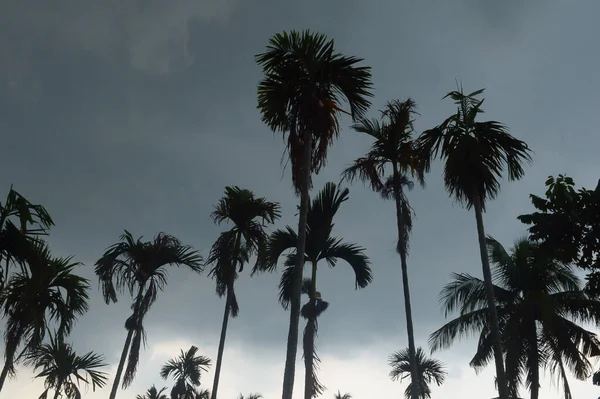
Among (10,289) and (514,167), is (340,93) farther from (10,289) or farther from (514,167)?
(10,289)

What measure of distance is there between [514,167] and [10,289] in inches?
573

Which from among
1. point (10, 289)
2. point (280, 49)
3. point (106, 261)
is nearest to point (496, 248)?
point (280, 49)

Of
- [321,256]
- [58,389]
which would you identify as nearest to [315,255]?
[321,256]

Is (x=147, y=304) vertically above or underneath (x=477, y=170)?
underneath

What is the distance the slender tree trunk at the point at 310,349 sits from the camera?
50.9 ft

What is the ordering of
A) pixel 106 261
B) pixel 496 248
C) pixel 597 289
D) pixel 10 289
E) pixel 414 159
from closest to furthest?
pixel 10 289 < pixel 597 289 < pixel 106 261 < pixel 414 159 < pixel 496 248

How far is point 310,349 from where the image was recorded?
16594 millimetres

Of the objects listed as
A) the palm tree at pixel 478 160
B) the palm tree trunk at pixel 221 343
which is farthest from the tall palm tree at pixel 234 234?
the palm tree at pixel 478 160

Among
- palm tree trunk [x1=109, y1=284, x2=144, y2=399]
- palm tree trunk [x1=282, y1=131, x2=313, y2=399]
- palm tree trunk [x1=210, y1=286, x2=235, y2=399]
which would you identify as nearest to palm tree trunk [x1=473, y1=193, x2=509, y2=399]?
palm tree trunk [x1=282, y1=131, x2=313, y2=399]

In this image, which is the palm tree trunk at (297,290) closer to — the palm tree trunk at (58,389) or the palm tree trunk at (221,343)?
the palm tree trunk at (221,343)

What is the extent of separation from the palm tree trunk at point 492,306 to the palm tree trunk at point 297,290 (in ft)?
19.2

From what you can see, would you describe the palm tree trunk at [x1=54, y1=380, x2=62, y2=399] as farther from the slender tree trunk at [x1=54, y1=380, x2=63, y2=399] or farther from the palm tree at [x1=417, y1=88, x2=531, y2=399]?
the palm tree at [x1=417, y1=88, x2=531, y2=399]

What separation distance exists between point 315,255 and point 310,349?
341cm

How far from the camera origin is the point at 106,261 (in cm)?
1631
